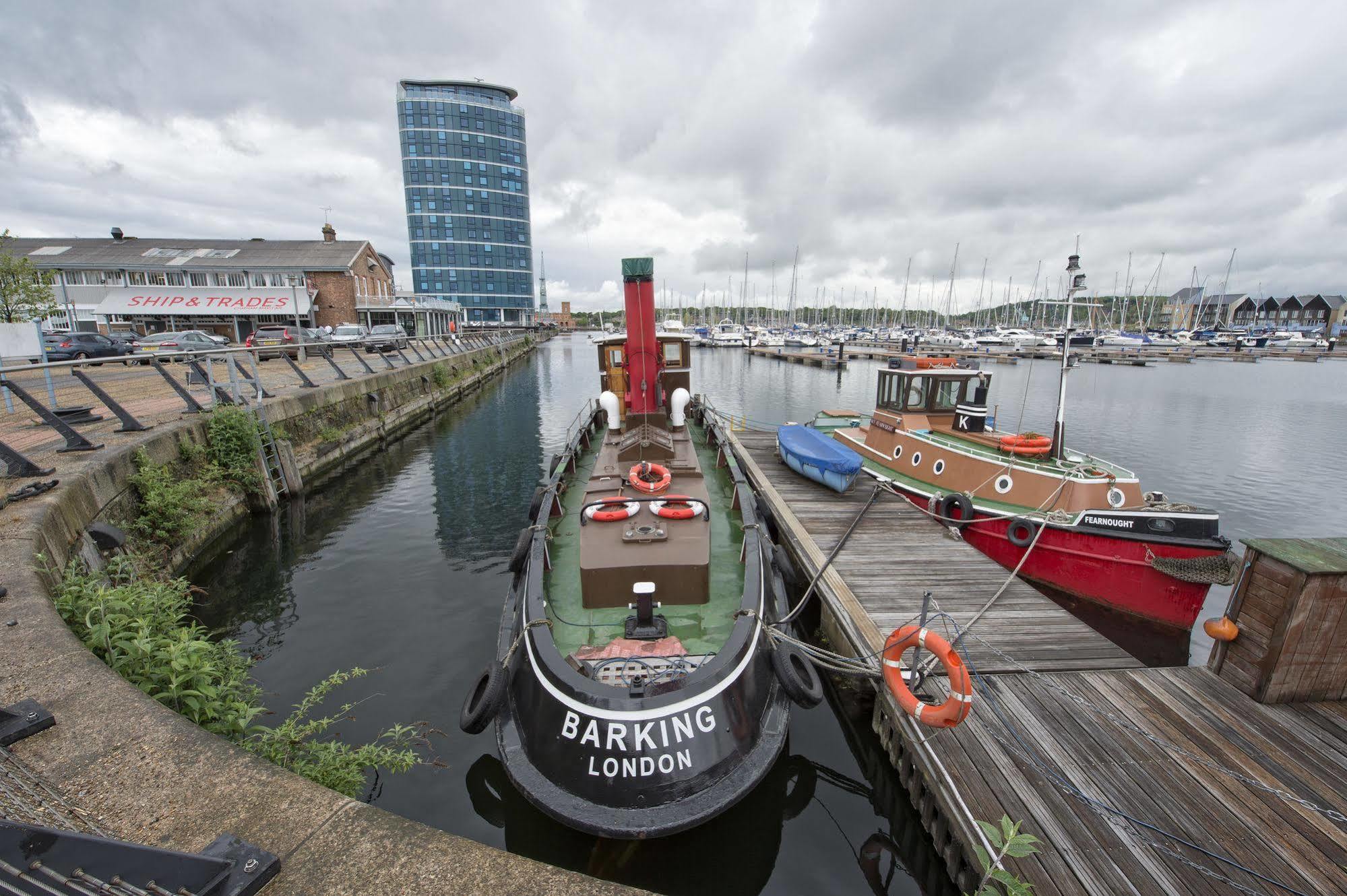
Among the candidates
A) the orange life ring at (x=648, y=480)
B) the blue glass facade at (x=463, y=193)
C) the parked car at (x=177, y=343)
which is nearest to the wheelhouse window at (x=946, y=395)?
the orange life ring at (x=648, y=480)

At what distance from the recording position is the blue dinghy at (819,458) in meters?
13.9

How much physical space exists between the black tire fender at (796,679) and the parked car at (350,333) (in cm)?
4250

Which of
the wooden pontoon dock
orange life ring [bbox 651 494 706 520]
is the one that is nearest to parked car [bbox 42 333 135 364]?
orange life ring [bbox 651 494 706 520]

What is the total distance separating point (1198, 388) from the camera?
45.7 meters

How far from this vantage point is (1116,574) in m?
10.8

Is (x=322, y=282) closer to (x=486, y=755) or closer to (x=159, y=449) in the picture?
(x=159, y=449)

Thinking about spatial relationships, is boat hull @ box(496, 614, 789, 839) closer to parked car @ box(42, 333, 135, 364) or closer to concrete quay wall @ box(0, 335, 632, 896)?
concrete quay wall @ box(0, 335, 632, 896)

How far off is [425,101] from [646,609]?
147 m

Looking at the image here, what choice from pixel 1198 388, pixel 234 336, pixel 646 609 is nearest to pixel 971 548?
pixel 646 609

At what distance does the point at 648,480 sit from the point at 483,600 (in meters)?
4.63

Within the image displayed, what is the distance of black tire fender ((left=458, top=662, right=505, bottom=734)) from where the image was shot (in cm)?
575

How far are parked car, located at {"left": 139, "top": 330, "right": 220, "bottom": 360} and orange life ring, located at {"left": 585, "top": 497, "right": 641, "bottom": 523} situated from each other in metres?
29.1

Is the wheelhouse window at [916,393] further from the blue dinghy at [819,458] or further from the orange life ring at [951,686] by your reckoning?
the orange life ring at [951,686]

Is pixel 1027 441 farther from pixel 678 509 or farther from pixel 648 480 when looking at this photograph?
pixel 678 509
